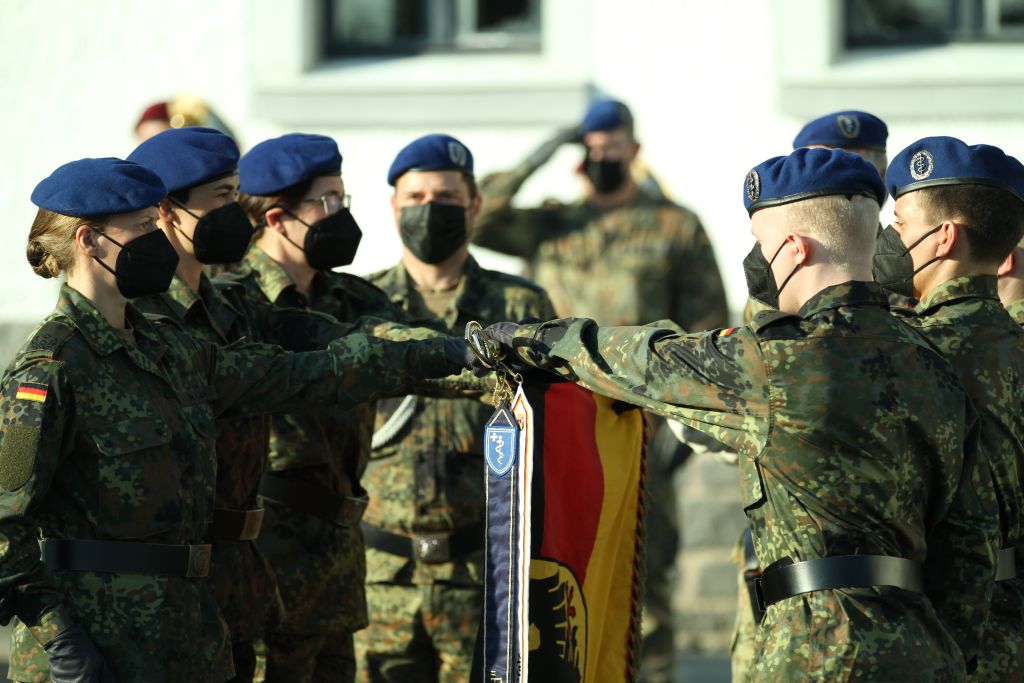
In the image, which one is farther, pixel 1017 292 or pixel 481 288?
pixel 481 288

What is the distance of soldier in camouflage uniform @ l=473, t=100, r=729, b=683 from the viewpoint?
7.76m

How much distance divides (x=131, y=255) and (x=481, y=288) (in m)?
1.89

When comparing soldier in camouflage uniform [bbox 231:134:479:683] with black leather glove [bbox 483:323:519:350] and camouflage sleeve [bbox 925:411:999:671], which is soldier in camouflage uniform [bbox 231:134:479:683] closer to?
black leather glove [bbox 483:323:519:350]

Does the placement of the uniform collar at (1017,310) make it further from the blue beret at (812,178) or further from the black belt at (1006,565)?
the blue beret at (812,178)

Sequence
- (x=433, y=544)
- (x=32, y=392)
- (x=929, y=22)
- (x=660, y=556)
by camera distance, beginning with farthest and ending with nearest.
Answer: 1. (x=929, y=22)
2. (x=660, y=556)
3. (x=433, y=544)
4. (x=32, y=392)

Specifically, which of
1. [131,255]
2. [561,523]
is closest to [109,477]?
[131,255]

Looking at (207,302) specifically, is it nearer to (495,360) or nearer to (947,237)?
(495,360)

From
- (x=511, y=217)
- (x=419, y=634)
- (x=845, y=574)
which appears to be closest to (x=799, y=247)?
(x=845, y=574)

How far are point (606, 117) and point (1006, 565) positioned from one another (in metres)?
4.03

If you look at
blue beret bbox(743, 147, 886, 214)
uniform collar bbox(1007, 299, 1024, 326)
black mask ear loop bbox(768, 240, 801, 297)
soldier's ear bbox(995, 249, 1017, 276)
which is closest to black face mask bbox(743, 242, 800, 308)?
black mask ear loop bbox(768, 240, 801, 297)

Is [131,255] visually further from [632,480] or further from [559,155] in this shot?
[559,155]

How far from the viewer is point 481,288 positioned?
5.92m

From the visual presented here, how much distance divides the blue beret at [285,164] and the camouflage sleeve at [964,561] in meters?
2.38

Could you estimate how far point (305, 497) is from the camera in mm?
5188
